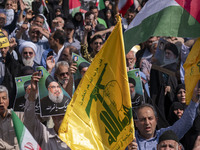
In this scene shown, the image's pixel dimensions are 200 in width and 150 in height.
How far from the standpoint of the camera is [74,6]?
44.5ft

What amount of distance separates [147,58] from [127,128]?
413 centimetres

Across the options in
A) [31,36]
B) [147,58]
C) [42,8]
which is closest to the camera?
[147,58]

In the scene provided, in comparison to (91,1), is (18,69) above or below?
below

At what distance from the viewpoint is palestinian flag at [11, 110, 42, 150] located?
6055 mm

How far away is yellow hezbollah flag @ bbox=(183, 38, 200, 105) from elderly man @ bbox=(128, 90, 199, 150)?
0.14 m

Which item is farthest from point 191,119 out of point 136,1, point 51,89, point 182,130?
point 136,1

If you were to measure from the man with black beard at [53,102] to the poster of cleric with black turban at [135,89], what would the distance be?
43.3 inches

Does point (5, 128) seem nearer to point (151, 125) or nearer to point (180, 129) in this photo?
point (151, 125)

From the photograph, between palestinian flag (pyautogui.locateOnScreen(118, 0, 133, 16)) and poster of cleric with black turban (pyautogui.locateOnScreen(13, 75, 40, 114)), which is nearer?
poster of cleric with black turban (pyautogui.locateOnScreen(13, 75, 40, 114))

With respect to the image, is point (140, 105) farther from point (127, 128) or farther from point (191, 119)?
point (127, 128)

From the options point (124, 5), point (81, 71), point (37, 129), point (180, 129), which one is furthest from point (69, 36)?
point (180, 129)

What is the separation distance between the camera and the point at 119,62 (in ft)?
19.3

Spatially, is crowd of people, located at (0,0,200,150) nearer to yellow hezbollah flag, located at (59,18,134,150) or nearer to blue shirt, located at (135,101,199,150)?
blue shirt, located at (135,101,199,150)

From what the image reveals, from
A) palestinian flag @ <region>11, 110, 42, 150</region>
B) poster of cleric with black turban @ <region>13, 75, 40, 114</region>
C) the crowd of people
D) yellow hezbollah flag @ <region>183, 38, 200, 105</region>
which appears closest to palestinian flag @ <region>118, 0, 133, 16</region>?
the crowd of people
